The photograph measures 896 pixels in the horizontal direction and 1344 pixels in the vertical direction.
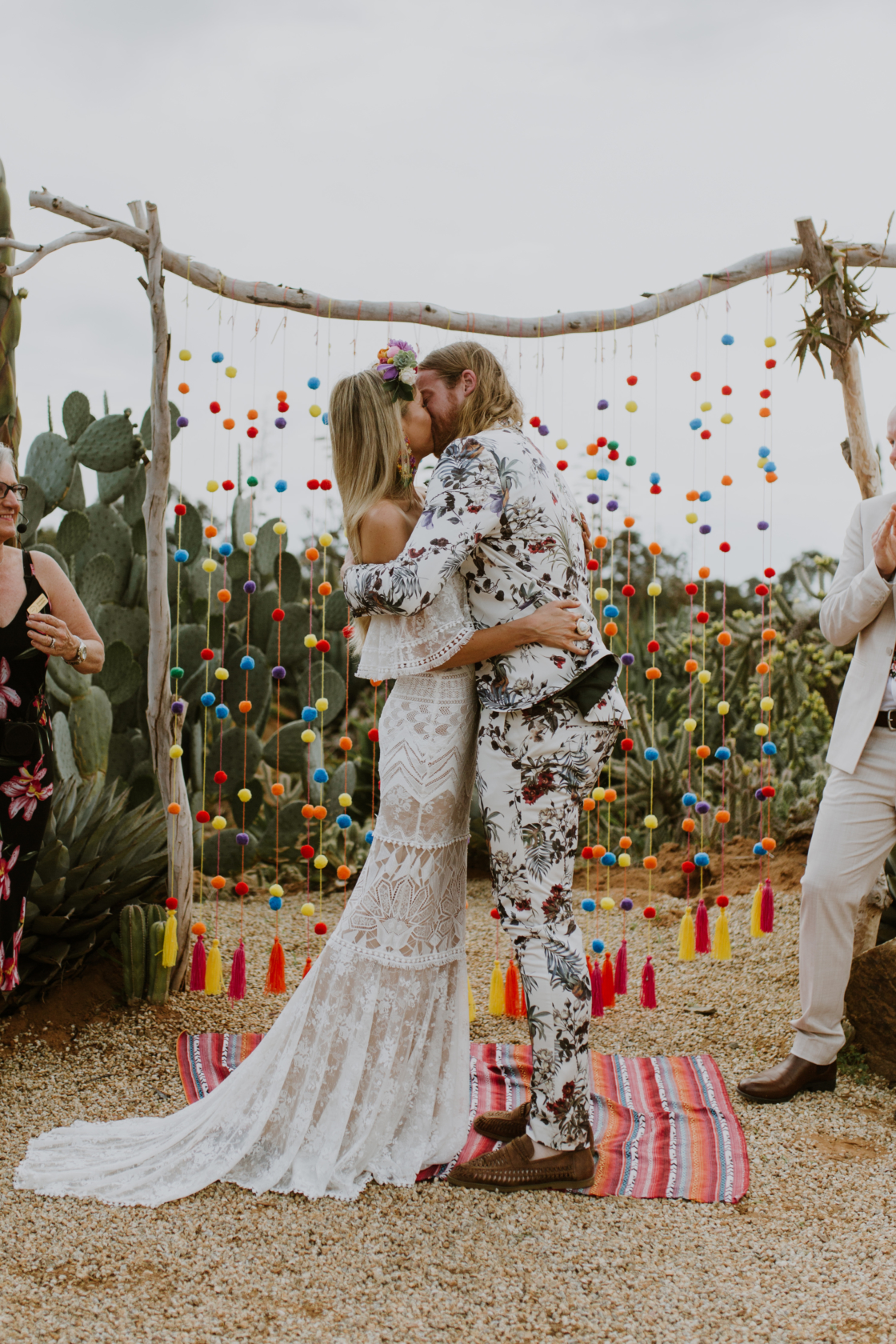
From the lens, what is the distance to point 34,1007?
3.47 metres

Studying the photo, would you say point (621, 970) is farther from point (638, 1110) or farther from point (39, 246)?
point (39, 246)

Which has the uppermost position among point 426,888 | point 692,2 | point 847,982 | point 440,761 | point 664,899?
point 692,2

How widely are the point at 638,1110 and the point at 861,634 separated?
4.72 feet

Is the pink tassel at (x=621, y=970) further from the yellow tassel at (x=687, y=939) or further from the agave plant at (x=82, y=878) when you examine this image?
the agave plant at (x=82, y=878)

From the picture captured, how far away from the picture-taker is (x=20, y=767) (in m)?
2.70

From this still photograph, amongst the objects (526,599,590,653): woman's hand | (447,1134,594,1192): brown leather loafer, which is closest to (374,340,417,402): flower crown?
(526,599,590,653): woman's hand

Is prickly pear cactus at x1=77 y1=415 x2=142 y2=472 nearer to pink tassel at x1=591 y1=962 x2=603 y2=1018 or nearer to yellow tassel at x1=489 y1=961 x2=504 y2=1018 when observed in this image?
yellow tassel at x1=489 y1=961 x2=504 y2=1018

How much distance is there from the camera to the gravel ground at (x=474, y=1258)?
1.93 metres

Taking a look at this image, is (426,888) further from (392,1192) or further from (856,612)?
(856,612)

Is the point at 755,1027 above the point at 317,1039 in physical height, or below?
below

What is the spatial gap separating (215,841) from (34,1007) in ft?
5.70

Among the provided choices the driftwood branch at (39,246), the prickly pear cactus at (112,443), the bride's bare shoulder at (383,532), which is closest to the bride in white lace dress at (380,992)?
the bride's bare shoulder at (383,532)

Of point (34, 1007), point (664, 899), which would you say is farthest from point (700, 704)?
point (34, 1007)

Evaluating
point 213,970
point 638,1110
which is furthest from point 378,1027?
point 213,970
